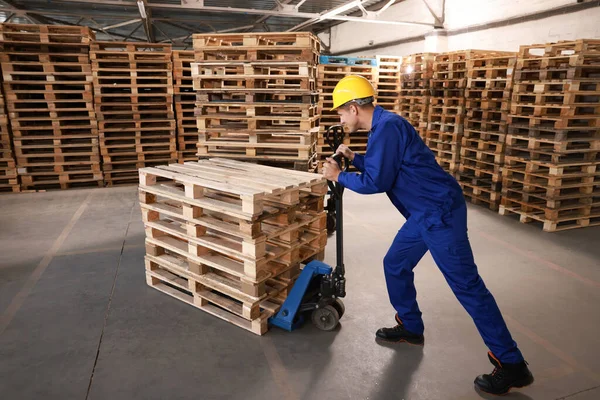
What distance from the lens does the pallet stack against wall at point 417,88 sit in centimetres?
1048

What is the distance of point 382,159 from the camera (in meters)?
3.02

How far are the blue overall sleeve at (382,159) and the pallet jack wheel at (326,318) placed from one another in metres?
1.29

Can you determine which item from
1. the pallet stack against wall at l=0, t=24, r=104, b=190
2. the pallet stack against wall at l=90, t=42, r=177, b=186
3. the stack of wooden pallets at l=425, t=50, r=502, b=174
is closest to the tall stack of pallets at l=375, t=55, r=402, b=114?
the stack of wooden pallets at l=425, t=50, r=502, b=174

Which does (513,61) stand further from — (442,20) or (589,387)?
(589,387)

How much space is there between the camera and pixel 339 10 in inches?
484

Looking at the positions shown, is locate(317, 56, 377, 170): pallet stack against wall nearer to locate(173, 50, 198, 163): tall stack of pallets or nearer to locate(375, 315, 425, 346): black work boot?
locate(173, 50, 198, 163): tall stack of pallets

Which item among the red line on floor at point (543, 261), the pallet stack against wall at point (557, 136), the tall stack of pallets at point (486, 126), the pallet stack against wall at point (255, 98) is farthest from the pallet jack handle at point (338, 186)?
the tall stack of pallets at point (486, 126)

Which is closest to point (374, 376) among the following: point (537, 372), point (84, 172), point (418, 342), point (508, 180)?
point (418, 342)

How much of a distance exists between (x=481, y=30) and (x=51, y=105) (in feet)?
35.1

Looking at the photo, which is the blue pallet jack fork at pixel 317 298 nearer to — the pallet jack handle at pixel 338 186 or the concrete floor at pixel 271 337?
the pallet jack handle at pixel 338 186

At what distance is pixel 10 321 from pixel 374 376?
350cm

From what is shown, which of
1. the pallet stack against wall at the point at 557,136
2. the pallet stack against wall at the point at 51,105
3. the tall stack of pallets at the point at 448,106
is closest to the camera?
the pallet stack against wall at the point at 557,136

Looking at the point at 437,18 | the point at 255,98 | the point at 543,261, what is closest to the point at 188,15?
the point at 437,18

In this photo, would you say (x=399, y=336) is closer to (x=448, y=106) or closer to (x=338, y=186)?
(x=338, y=186)
